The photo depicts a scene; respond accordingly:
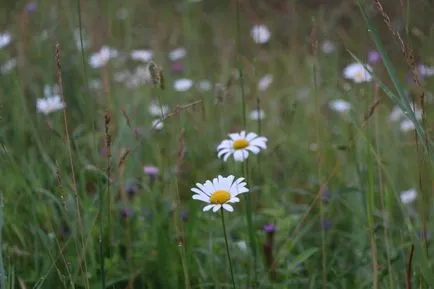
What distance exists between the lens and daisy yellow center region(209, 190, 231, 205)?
2.91 ft

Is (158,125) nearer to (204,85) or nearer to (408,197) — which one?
(408,197)

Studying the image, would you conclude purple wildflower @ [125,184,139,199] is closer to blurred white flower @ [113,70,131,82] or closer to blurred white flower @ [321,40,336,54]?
blurred white flower @ [113,70,131,82]

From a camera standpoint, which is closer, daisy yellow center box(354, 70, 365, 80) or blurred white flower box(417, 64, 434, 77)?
blurred white flower box(417, 64, 434, 77)

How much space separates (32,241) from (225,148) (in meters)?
0.46

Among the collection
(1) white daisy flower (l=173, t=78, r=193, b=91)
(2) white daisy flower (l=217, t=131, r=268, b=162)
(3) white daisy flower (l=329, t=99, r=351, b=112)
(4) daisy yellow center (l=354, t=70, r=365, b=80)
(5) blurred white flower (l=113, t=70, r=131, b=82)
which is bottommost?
(2) white daisy flower (l=217, t=131, r=268, b=162)

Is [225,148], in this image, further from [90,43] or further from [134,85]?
[90,43]

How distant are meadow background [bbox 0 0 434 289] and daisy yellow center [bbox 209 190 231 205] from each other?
0.20 feet

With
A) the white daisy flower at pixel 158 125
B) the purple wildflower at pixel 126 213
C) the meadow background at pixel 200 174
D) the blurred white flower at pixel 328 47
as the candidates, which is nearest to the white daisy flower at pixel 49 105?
Answer: the meadow background at pixel 200 174

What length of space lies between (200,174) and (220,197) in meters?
0.61

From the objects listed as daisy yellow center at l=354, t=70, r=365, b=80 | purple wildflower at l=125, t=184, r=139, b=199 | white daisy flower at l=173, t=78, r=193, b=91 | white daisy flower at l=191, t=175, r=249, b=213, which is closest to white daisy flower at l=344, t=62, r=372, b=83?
daisy yellow center at l=354, t=70, r=365, b=80

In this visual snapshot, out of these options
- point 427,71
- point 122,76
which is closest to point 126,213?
point 427,71

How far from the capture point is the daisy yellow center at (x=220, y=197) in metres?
0.89

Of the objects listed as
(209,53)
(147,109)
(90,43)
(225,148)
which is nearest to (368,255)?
(225,148)

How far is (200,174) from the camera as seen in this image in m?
1.50
